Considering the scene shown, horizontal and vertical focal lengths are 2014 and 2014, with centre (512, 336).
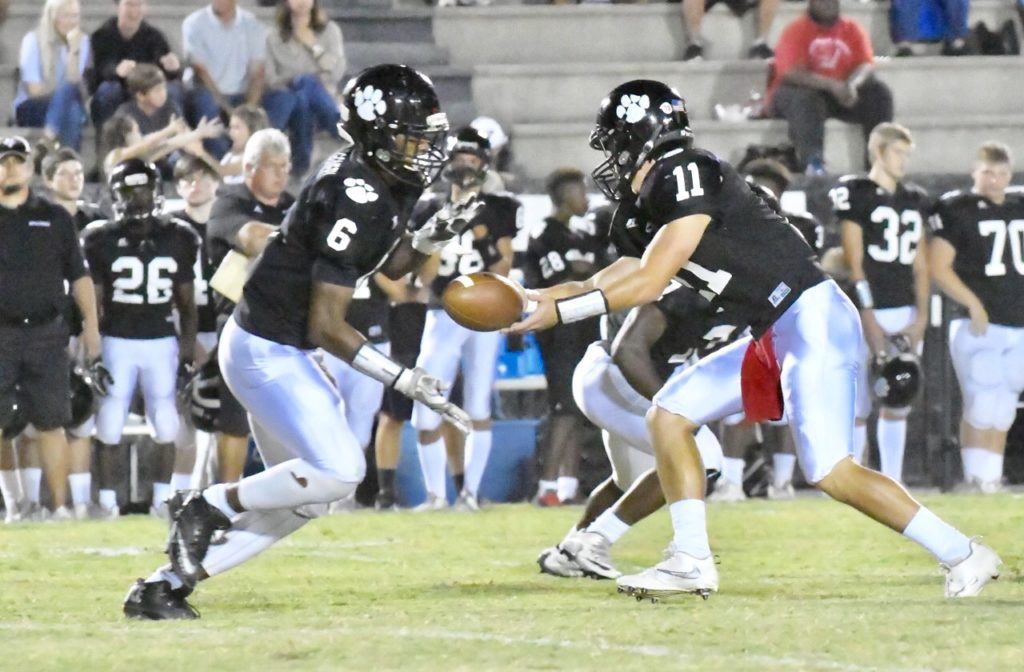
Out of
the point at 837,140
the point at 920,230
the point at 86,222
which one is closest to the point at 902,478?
the point at 920,230

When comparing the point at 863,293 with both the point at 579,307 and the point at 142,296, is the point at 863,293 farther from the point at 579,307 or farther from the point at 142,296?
the point at 579,307

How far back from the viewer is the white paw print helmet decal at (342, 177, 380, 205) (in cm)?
547

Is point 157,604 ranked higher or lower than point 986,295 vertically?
lower

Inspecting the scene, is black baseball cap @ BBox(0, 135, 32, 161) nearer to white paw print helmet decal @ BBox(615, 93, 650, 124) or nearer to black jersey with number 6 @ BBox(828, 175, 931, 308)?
black jersey with number 6 @ BBox(828, 175, 931, 308)

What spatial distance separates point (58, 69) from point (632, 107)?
570cm

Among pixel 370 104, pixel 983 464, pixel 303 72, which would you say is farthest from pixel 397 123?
pixel 303 72

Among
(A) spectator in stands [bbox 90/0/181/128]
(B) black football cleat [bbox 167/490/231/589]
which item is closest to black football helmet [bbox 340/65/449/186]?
(B) black football cleat [bbox 167/490/231/589]

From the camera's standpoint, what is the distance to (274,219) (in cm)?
873

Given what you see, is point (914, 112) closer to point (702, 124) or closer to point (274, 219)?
point (702, 124)

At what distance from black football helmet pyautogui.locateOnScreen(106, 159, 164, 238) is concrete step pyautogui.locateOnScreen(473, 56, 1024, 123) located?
3.19 m

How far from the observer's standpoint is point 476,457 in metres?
9.68

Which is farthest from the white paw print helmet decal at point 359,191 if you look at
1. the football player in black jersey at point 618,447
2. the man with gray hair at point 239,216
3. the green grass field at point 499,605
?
the man with gray hair at point 239,216

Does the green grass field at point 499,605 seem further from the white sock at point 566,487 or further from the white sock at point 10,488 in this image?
the white sock at point 566,487

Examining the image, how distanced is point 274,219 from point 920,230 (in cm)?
337
